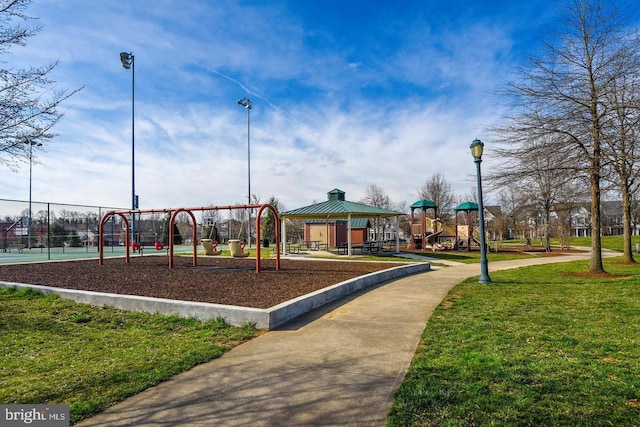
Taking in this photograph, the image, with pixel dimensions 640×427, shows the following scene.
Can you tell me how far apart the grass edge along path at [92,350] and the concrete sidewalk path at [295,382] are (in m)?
0.24

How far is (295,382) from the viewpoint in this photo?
141 inches

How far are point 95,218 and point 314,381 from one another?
22.6 meters

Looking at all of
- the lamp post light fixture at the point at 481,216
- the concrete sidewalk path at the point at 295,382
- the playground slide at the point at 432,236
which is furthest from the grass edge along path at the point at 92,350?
the playground slide at the point at 432,236

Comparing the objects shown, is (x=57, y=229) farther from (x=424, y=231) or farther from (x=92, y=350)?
(x=424, y=231)

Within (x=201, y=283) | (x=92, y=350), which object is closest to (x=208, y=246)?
(x=201, y=283)

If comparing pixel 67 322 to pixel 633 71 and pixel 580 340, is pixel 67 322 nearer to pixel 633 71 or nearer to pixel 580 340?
pixel 580 340

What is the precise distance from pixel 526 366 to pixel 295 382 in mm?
2400

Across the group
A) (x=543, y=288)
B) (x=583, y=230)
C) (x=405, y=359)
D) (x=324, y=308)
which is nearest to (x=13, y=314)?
(x=324, y=308)

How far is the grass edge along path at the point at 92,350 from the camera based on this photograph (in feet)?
11.4

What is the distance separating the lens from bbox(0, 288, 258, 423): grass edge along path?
3.46 m

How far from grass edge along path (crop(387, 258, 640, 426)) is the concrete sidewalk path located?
287mm

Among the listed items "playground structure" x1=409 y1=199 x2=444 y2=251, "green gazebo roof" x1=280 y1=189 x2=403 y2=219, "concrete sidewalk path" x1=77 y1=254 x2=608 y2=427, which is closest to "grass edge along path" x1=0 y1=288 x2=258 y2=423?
"concrete sidewalk path" x1=77 y1=254 x2=608 y2=427

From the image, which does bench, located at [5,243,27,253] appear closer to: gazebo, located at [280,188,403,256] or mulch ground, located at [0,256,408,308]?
mulch ground, located at [0,256,408,308]

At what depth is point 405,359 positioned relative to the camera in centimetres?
418
